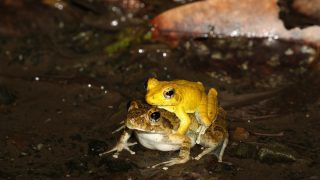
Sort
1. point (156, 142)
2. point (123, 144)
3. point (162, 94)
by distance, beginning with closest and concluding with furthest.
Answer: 1. point (162, 94)
2. point (156, 142)
3. point (123, 144)

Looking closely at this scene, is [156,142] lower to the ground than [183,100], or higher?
lower

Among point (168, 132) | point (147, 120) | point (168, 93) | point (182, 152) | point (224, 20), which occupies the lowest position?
point (182, 152)

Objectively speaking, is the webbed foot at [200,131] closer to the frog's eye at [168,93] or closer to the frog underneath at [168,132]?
the frog underneath at [168,132]

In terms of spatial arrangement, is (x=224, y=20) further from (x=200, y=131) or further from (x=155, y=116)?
(x=155, y=116)

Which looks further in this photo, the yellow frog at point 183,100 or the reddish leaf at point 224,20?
the reddish leaf at point 224,20

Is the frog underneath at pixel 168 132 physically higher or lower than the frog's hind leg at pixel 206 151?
higher

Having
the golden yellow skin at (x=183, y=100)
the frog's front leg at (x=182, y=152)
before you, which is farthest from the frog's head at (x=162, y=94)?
the frog's front leg at (x=182, y=152)

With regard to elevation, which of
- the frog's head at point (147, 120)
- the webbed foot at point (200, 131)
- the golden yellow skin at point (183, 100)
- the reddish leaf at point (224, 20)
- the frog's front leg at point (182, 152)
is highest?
the reddish leaf at point (224, 20)

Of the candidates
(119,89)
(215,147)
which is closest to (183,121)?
(215,147)

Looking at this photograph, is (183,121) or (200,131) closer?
(183,121)

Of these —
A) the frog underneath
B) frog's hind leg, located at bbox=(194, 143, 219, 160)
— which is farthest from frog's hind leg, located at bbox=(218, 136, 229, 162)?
frog's hind leg, located at bbox=(194, 143, 219, 160)
